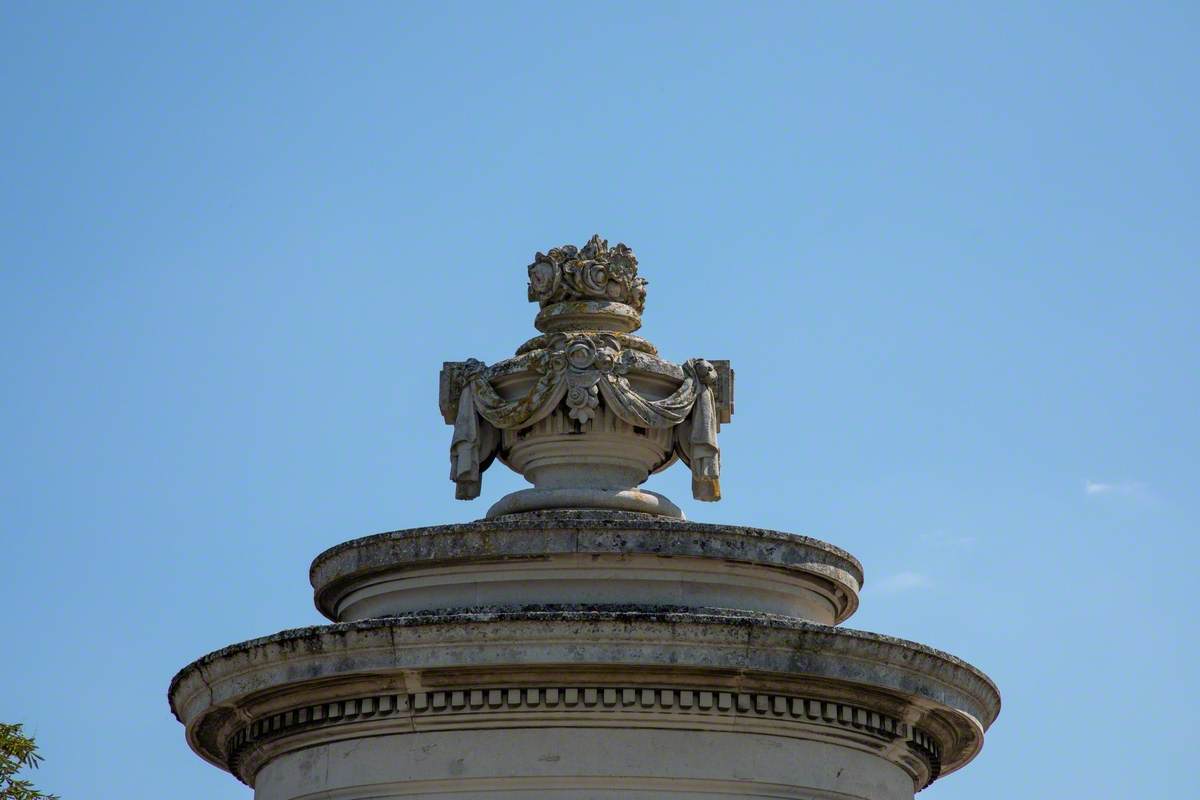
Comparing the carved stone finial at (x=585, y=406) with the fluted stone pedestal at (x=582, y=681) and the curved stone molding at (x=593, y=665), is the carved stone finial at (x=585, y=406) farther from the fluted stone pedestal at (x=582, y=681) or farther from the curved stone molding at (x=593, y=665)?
the curved stone molding at (x=593, y=665)

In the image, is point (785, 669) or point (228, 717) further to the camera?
point (228, 717)

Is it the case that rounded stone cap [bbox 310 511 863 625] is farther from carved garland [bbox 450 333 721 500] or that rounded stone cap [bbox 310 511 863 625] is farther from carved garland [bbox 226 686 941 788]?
carved garland [bbox 450 333 721 500]

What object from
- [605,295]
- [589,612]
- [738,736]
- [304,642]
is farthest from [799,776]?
[605,295]

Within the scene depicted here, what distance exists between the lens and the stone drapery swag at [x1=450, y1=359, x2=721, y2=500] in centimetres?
2145

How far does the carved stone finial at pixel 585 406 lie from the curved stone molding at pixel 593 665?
9.56ft

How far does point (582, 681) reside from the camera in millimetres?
18562

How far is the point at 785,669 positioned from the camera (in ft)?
61.3

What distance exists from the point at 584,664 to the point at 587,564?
1.31 metres

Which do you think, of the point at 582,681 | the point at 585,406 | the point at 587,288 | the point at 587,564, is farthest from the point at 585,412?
the point at 582,681

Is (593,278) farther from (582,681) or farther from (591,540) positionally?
(582,681)

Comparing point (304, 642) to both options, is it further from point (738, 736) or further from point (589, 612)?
point (738, 736)

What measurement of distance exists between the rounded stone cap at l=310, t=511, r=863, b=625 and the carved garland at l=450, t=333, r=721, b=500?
5.16ft

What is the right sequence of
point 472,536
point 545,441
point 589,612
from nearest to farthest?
point 589,612 → point 472,536 → point 545,441

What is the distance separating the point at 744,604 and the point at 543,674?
2172 mm
